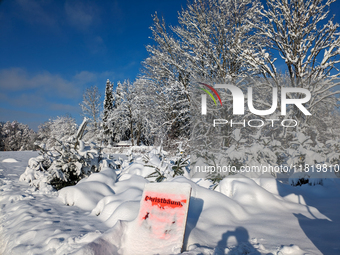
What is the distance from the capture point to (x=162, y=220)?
6.88 feet

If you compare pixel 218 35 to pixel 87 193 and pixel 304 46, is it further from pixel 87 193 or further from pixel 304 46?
pixel 87 193

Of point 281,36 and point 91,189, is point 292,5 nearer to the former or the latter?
point 281,36

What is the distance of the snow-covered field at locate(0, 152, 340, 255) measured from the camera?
1.86 metres

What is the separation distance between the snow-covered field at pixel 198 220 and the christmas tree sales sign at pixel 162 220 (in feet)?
0.38

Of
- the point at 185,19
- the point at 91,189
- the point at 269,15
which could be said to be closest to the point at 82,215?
the point at 91,189

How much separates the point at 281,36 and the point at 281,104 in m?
2.16

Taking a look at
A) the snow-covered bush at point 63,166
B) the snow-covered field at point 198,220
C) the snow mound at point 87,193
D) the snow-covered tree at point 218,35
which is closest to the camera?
the snow-covered field at point 198,220

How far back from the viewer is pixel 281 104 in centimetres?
507

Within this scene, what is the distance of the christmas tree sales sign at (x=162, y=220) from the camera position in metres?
1.92

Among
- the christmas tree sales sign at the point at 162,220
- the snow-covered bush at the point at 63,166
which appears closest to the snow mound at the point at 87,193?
the snow-covered bush at the point at 63,166

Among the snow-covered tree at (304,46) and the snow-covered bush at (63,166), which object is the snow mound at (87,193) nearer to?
the snow-covered bush at (63,166)

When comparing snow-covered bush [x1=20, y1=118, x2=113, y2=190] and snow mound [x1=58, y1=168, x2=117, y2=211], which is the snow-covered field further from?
snow-covered bush [x1=20, y1=118, x2=113, y2=190]

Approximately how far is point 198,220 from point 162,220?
56 cm

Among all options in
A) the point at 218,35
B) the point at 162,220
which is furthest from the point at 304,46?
the point at 162,220
